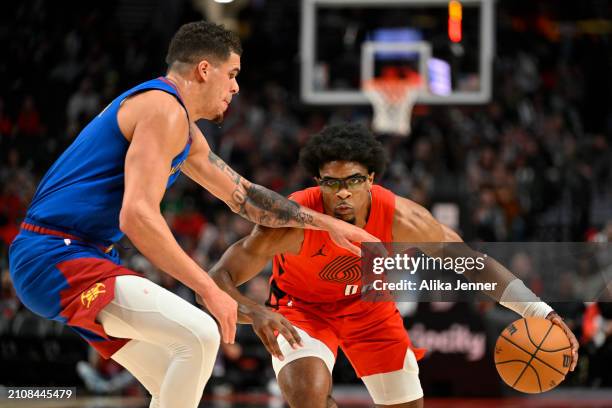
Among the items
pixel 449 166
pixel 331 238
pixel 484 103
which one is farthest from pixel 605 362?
pixel 331 238

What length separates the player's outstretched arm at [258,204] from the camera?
4.51 m

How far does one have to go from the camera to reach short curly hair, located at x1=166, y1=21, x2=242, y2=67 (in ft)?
13.1

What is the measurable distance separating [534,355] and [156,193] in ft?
7.30

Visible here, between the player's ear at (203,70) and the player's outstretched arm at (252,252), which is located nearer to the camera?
the player's ear at (203,70)

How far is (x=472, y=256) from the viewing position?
4855 millimetres

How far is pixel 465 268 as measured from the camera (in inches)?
191

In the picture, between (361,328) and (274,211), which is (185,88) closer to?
(274,211)

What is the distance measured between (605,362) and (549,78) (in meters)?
8.30

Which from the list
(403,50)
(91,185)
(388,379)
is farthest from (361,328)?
(403,50)

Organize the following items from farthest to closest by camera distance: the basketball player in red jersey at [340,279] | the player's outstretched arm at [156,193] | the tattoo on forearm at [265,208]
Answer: the basketball player in red jersey at [340,279] < the tattoo on forearm at [265,208] < the player's outstretched arm at [156,193]

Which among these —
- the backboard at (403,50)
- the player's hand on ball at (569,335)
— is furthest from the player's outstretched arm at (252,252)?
the backboard at (403,50)

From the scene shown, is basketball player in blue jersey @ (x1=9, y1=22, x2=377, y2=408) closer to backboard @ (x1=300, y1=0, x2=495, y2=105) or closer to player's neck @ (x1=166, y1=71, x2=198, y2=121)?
player's neck @ (x1=166, y1=71, x2=198, y2=121)

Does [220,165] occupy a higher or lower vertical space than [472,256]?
higher

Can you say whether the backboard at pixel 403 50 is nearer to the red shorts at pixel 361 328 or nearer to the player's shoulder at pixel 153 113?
the red shorts at pixel 361 328
